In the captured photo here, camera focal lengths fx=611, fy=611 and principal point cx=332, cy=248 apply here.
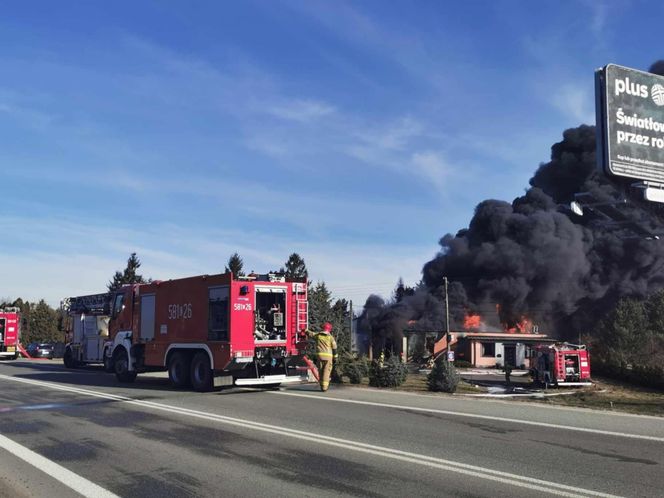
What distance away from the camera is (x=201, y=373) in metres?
13.9

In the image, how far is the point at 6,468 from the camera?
6.36 metres

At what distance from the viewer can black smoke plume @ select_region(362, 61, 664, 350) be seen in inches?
2010

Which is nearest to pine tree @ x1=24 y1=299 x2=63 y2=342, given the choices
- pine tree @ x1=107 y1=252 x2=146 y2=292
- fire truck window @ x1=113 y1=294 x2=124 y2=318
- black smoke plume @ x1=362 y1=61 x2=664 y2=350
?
pine tree @ x1=107 y1=252 x2=146 y2=292

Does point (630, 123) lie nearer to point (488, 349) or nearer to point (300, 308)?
point (300, 308)

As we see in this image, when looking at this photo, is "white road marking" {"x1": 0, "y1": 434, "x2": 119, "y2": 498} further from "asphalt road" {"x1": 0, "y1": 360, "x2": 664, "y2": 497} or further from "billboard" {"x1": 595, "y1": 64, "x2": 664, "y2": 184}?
"billboard" {"x1": 595, "y1": 64, "x2": 664, "y2": 184}

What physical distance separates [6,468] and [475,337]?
4613 centimetres

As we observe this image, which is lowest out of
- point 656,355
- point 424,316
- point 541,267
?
point 656,355

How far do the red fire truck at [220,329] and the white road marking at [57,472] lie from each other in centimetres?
586

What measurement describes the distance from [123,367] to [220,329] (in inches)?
178

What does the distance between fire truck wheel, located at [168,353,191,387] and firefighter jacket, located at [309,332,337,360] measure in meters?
3.20

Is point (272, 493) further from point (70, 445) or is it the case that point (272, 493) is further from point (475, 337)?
point (475, 337)

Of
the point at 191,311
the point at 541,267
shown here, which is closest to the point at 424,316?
the point at 541,267

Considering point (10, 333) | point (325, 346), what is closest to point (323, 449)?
point (325, 346)

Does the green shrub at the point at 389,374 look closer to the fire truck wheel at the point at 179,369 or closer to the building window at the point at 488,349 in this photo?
the fire truck wheel at the point at 179,369
